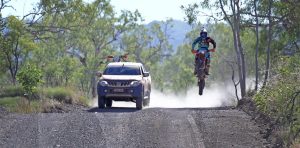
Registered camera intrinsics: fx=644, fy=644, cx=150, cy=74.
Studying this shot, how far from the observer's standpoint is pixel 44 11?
3925cm

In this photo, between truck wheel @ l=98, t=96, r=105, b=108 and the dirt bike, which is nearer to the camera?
the dirt bike

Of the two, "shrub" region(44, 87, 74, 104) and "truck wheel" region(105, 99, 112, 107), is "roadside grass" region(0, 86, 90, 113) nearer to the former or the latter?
"shrub" region(44, 87, 74, 104)

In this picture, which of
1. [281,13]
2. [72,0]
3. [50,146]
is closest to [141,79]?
[281,13]

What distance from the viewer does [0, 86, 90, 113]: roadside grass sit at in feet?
72.0

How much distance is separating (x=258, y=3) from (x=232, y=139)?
53.8ft

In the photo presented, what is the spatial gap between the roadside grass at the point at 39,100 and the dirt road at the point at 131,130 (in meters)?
3.24

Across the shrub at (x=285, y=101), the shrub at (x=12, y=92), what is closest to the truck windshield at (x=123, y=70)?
the shrub at (x=12, y=92)

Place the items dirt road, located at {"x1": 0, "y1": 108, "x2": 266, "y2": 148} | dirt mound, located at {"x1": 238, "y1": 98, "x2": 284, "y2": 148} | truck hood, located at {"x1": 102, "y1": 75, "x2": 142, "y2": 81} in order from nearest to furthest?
dirt road, located at {"x1": 0, "y1": 108, "x2": 266, "y2": 148}, dirt mound, located at {"x1": 238, "y1": 98, "x2": 284, "y2": 148}, truck hood, located at {"x1": 102, "y1": 75, "x2": 142, "y2": 81}

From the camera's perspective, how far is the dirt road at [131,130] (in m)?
13.3

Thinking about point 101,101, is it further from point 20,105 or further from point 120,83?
point 20,105

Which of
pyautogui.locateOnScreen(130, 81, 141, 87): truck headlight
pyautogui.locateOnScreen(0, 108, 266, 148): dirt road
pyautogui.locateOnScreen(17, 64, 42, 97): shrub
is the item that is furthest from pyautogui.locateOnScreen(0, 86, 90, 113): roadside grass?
pyautogui.locateOnScreen(0, 108, 266, 148): dirt road

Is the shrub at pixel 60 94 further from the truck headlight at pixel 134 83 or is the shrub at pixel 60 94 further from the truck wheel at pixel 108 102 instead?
the truck headlight at pixel 134 83

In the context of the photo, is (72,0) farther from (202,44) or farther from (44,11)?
(202,44)

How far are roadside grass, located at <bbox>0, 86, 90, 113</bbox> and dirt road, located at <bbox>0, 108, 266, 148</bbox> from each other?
3.24 meters
